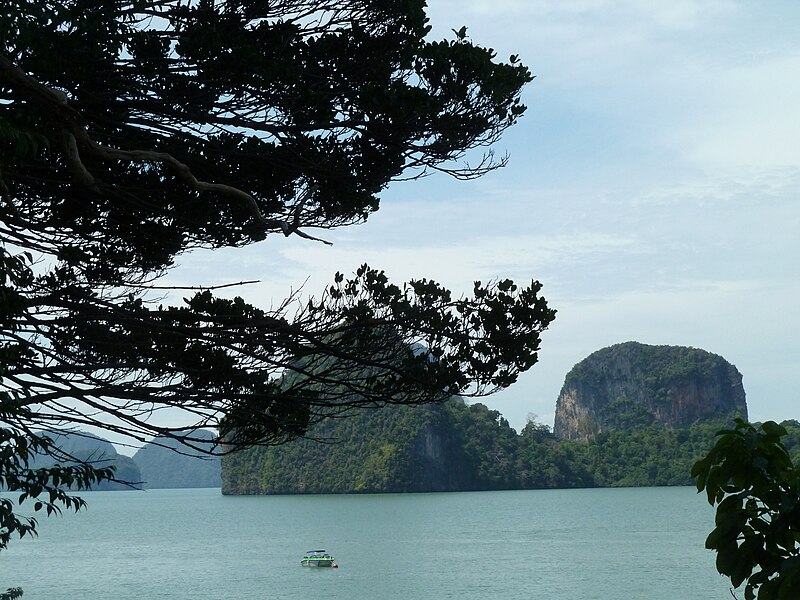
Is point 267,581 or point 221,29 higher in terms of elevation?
point 221,29

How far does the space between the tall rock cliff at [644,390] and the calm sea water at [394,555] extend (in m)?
51.2

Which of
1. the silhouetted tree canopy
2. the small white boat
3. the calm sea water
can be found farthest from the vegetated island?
the silhouetted tree canopy

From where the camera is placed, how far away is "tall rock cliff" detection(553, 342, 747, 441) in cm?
12975

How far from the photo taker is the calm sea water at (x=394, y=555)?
31.2 meters

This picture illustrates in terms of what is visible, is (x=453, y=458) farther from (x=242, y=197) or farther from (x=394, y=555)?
(x=242, y=197)

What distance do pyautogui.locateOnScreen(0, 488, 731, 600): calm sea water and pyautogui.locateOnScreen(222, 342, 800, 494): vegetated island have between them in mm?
13671

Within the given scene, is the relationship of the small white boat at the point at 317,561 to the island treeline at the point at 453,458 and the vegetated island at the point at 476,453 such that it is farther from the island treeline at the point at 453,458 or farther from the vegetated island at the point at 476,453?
the island treeline at the point at 453,458

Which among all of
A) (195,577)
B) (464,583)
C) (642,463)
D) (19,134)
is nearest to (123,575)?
(195,577)

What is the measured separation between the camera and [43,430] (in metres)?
5.45

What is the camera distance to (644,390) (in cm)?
13375

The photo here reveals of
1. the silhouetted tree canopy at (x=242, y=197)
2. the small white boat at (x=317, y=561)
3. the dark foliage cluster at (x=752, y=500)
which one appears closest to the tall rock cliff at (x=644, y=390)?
the small white boat at (x=317, y=561)

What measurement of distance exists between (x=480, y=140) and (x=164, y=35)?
6.55 ft

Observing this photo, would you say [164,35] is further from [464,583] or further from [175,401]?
[464,583]

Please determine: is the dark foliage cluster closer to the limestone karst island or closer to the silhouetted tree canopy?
the silhouetted tree canopy
